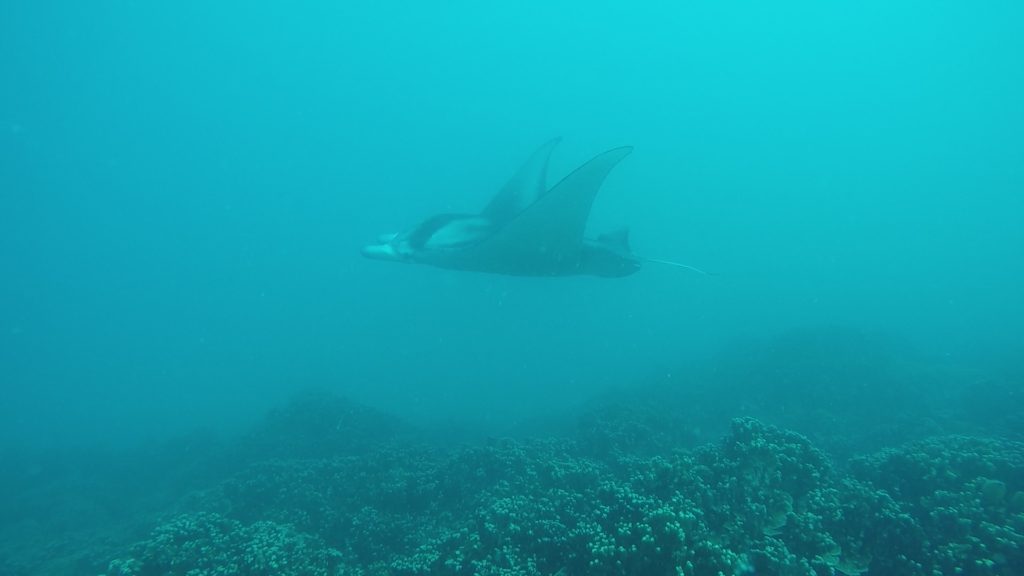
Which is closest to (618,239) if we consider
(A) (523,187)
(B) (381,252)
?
(A) (523,187)

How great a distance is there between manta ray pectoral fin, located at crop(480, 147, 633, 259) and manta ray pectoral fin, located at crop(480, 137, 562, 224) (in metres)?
2.12

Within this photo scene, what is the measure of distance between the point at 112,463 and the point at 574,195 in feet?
67.5

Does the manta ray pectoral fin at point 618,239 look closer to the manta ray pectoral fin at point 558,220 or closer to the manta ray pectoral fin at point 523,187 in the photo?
the manta ray pectoral fin at point 558,220

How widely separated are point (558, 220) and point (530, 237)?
Answer: 2.28 feet

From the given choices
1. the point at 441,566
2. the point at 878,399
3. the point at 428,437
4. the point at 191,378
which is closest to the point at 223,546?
the point at 441,566

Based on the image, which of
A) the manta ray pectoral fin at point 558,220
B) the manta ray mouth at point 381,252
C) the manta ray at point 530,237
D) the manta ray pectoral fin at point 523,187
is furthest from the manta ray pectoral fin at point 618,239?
the manta ray mouth at point 381,252

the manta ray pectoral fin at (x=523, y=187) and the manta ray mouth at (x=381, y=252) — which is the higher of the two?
the manta ray pectoral fin at (x=523, y=187)

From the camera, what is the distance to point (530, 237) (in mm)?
9766

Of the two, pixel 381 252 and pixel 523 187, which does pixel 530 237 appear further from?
pixel 381 252

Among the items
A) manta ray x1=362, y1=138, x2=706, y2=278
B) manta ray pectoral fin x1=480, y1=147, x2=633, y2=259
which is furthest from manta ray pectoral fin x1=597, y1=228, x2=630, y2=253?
manta ray pectoral fin x1=480, y1=147, x2=633, y2=259

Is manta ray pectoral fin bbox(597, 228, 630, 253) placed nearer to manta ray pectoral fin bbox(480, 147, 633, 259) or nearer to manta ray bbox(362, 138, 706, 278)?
manta ray bbox(362, 138, 706, 278)

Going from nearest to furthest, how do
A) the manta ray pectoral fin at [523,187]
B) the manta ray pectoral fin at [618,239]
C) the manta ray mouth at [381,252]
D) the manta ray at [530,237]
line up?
1. the manta ray at [530,237]
2. the manta ray mouth at [381,252]
3. the manta ray pectoral fin at [618,239]
4. the manta ray pectoral fin at [523,187]

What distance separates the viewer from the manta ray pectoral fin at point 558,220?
8.50m

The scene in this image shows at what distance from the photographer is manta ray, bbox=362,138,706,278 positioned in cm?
892
